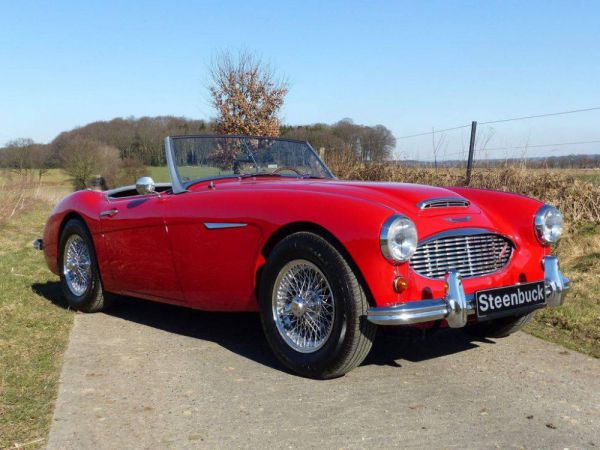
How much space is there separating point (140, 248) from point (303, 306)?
1.61 metres

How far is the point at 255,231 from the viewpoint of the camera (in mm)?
3564

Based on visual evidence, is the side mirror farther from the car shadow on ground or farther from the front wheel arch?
the front wheel arch

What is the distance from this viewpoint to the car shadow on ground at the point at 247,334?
3797 mm

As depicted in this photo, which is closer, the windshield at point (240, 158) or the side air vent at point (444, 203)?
the side air vent at point (444, 203)

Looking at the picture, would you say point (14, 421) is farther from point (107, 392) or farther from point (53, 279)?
point (53, 279)

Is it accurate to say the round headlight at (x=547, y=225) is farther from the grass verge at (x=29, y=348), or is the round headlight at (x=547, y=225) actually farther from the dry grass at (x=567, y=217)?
the grass verge at (x=29, y=348)

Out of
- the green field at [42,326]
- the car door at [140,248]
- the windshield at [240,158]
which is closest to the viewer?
the green field at [42,326]

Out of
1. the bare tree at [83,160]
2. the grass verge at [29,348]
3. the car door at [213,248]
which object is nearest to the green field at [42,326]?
the grass verge at [29,348]

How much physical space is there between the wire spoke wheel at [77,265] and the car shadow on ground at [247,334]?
0.26 m

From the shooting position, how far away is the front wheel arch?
10.2 feet

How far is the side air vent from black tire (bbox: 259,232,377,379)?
0.59 metres

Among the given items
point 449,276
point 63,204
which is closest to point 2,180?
point 63,204

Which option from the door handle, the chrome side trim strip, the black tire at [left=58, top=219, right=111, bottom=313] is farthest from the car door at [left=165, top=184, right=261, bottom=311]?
the black tire at [left=58, top=219, right=111, bottom=313]

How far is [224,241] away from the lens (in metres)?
3.73
